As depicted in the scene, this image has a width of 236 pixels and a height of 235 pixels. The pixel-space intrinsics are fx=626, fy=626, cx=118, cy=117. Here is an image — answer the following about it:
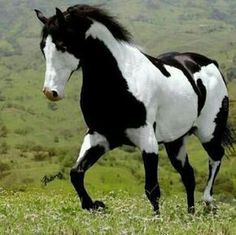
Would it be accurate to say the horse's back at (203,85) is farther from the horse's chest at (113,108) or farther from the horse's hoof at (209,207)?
the horse's chest at (113,108)

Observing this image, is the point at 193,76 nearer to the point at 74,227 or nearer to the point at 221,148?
the point at 221,148

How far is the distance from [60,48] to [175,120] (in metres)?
2.54

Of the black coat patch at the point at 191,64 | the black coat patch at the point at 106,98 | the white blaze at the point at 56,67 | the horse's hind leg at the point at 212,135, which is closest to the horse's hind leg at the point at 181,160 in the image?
the horse's hind leg at the point at 212,135

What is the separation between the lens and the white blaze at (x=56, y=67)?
8.95 m

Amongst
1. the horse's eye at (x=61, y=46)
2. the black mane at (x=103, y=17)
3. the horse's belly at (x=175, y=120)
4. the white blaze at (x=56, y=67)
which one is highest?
the black mane at (x=103, y=17)

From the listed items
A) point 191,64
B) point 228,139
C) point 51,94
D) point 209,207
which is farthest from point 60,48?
point 228,139

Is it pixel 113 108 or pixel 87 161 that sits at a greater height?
pixel 113 108

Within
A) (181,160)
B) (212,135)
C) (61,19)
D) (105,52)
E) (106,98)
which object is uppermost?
(61,19)

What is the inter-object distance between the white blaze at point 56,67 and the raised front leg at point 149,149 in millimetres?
1378

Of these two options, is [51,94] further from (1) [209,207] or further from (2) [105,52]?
→ (1) [209,207]

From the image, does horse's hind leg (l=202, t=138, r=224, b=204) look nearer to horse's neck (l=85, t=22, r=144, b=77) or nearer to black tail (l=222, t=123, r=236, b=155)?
black tail (l=222, t=123, r=236, b=155)

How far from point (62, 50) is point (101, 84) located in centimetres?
93

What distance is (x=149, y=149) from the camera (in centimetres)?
980

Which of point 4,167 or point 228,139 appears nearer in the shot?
point 228,139
